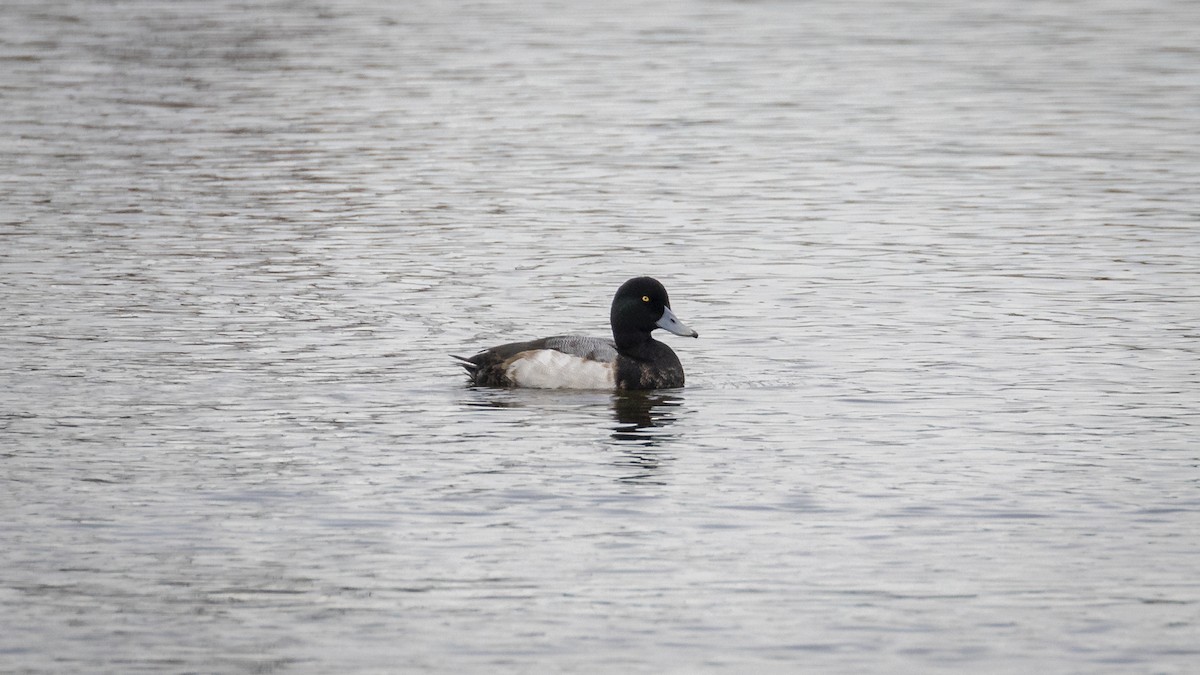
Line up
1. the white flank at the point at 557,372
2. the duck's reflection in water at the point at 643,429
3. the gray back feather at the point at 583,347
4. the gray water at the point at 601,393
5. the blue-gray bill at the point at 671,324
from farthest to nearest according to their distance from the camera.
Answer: the blue-gray bill at the point at 671,324, the gray back feather at the point at 583,347, the white flank at the point at 557,372, the duck's reflection in water at the point at 643,429, the gray water at the point at 601,393

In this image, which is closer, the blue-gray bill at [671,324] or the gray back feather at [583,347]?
the gray back feather at [583,347]

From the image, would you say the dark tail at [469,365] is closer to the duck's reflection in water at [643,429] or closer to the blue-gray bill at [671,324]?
the duck's reflection in water at [643,429]

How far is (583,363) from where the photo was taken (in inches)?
650

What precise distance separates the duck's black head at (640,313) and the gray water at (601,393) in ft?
2.06

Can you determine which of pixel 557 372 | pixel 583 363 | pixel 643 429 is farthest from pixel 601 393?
pixel 643 429

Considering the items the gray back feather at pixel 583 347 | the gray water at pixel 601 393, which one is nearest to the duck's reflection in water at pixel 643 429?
the gray water at pixel 601 393

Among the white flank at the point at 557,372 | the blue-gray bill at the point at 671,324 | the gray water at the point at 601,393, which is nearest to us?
the gray water at the point at 601,393

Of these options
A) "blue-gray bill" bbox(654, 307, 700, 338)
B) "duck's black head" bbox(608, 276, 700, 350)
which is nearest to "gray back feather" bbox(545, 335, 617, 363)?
"duck's black head" bbox(608, 276, 700, 350)

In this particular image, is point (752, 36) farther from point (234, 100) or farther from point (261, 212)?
point (261, 212)

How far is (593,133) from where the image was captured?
111ft

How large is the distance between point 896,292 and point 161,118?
1879 cm

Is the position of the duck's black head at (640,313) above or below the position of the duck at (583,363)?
above

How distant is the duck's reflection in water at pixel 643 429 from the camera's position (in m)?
13.7

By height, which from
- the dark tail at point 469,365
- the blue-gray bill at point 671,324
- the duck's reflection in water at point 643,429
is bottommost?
the duck's reflection in water at point 643,429
